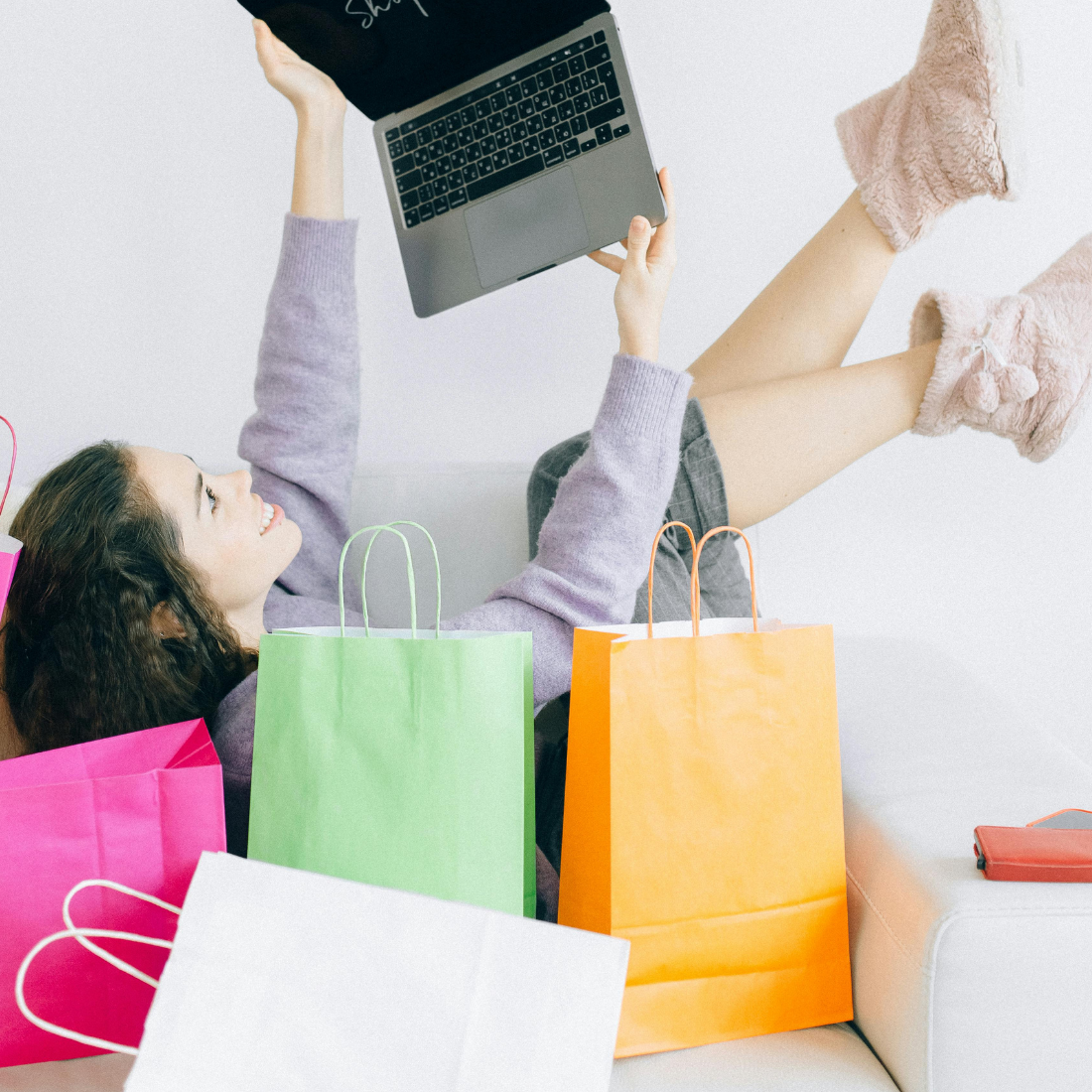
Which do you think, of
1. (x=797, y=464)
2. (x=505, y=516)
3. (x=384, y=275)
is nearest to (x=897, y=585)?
(x=797, y=464)

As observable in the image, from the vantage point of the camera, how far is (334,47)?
1000 millimetres

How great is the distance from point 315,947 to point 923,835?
428mm

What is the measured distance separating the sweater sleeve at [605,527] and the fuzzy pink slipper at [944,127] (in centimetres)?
40

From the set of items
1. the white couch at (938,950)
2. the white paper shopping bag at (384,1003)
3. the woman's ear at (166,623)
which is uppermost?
the woman's ear at (166,623)

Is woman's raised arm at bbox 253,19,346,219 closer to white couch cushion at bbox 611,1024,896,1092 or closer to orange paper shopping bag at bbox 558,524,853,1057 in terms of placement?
orange paper shopping bag at bbox 558,524,853,1057

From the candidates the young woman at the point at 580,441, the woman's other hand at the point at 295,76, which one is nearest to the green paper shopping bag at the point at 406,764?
the young woman at the point at 580,441

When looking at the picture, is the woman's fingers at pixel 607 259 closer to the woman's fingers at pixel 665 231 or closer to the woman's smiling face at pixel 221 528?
the woman's fingers at pixel 665 231

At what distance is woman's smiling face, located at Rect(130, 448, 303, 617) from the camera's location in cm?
86

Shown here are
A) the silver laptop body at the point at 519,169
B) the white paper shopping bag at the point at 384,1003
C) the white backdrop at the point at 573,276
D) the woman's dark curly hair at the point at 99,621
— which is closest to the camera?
the white paper shopping bag at the point at 384,1003

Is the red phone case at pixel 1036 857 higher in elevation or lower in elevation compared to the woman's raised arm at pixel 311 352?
lower

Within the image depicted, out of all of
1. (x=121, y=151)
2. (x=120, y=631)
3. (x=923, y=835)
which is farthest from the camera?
(x=121, y=151)

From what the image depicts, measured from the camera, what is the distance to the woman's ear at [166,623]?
810mm

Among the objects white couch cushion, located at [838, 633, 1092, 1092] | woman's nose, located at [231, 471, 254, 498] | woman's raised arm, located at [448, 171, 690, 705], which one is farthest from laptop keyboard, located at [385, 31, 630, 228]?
white couch cushion, located at [838, 633, 1092, 1092]

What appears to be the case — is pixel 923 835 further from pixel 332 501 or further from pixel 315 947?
pixel 332 501
